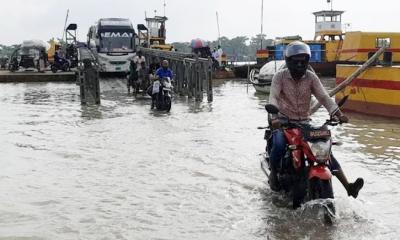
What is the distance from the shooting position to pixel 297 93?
5.73 m

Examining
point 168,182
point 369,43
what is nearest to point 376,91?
point 369,43

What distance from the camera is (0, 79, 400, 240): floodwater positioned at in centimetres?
511

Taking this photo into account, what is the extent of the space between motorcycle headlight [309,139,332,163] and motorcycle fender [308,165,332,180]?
0.27 feet

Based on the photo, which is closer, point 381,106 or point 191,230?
point 191,230

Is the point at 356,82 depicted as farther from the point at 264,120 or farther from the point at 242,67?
the point at 242,67

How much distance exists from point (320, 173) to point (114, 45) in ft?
82.5

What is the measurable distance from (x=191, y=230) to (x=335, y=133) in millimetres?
6777

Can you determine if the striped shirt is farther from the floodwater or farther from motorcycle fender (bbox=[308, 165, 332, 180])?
the floodwater

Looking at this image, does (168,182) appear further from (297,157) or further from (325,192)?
(325,192)

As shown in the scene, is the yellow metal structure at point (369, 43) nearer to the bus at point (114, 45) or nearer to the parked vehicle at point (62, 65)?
the bus at point (114, 45)

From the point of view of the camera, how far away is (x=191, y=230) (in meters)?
5.06

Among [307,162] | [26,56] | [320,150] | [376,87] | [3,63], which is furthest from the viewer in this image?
[3,63]

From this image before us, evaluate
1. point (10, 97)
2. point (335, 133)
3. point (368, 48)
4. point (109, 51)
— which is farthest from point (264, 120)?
point (109, 51)

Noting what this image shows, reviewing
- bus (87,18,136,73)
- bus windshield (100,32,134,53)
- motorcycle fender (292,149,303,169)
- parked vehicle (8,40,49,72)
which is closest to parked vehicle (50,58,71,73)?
parked vehicle (8,40,49,72)
